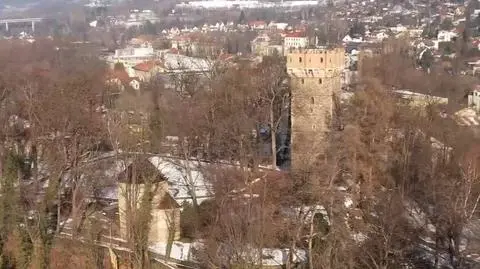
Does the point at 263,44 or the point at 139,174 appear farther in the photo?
the point at 263,44

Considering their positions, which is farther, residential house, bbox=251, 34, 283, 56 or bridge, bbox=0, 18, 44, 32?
bridge, bbox=0, 18, 44, 32

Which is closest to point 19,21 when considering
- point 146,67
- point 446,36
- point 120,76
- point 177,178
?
point 446,36

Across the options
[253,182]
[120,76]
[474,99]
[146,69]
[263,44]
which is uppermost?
[253,182]

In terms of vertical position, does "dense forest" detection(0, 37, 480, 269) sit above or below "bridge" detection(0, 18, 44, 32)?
above

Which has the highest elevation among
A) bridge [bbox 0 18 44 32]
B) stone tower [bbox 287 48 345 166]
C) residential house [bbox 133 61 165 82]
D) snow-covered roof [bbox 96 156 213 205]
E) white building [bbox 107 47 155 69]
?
stone tower [bbox 287 48 345 166]

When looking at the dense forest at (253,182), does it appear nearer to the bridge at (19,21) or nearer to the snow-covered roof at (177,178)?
the snow-covered roof at (177,178)

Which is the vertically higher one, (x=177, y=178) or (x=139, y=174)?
(x=139, y=174)

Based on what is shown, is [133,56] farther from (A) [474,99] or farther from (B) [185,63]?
(A) [474,99]

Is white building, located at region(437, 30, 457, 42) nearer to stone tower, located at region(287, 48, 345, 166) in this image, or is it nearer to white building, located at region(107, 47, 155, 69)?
white building, located at region(107, 47, 155, 69)

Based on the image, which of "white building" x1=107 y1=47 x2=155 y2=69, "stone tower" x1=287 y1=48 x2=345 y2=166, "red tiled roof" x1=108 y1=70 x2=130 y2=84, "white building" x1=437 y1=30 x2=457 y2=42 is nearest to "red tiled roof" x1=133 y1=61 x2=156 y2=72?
"red tiled roof" x1=108 y1=70 x2=130 y2=84
